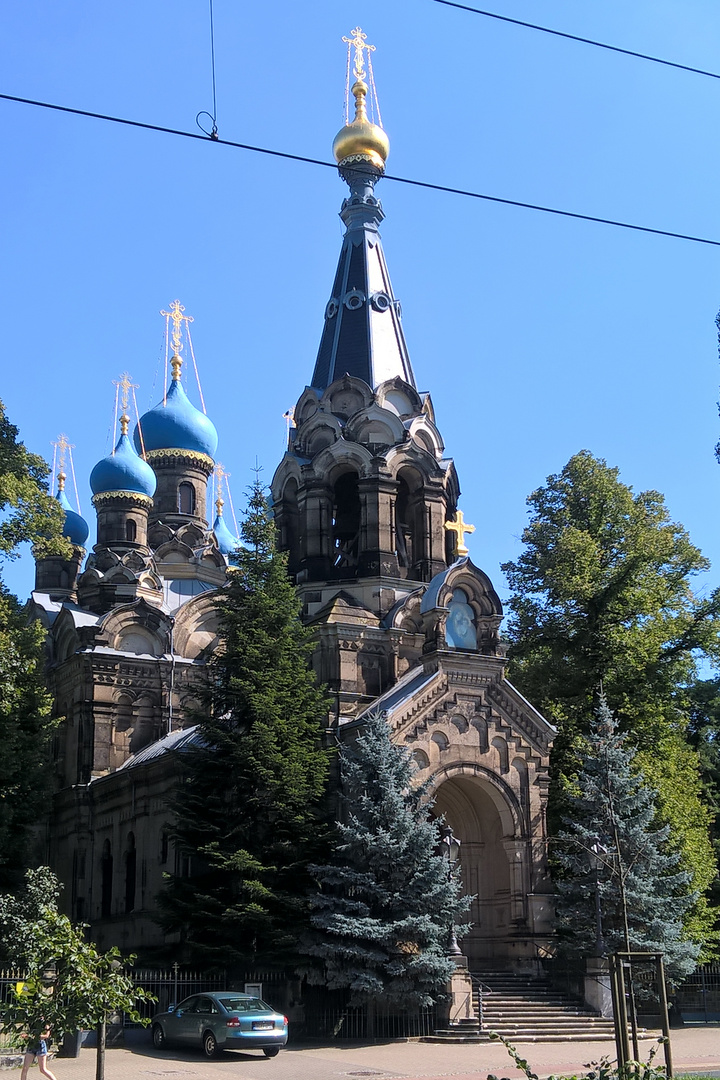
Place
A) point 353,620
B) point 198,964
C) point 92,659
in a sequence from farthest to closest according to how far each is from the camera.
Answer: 1. point 92,659
2. point 353,620
3. point 198,964

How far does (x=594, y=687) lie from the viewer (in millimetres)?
31453

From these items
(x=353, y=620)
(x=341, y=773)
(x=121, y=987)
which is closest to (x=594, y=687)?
(x=353, y=620)

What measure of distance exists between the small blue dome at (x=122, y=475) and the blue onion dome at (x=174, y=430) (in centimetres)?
299

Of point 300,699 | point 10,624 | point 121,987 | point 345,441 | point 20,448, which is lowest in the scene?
point 121,987

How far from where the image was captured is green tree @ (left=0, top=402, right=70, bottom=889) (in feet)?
85.3

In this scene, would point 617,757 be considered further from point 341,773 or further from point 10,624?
point 10,624

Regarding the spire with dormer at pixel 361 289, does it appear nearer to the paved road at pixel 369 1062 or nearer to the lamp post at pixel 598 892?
the lamp post at pixel 598 892

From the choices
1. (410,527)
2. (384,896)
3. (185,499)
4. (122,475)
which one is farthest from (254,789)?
(185,499)

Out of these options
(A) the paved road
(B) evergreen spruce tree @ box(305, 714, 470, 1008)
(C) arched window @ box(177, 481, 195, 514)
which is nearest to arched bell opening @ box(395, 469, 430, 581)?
(B) evergreen spruce tree @ box(305, 714, 470, 1008)

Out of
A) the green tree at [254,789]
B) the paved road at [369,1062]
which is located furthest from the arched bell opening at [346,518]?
the paved road at [369,1062]

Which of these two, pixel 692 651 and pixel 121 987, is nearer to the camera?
pixel 121 987

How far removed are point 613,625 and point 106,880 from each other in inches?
594

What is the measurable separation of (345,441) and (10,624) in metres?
10.1

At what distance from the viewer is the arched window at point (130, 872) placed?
32344 millimetres
